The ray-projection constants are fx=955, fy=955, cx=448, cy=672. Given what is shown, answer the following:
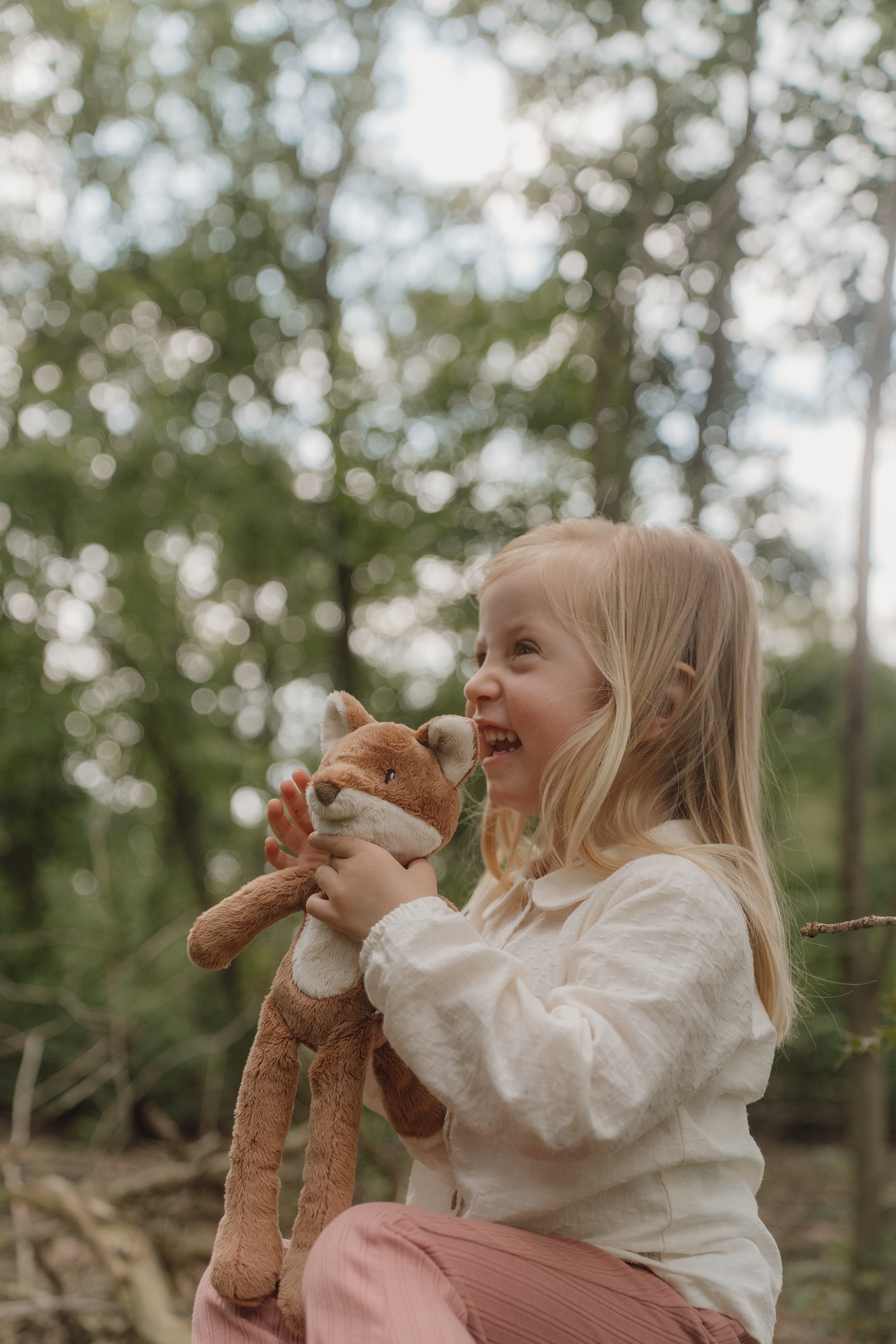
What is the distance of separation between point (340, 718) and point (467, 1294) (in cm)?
73

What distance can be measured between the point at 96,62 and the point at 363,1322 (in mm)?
7821

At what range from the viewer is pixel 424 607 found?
6.50 m

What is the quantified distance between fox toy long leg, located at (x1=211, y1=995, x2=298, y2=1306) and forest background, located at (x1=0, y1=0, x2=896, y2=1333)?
398 cm

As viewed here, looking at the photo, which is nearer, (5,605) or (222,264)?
(5,605)

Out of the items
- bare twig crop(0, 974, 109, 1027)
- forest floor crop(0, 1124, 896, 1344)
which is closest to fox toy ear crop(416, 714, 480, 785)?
forest floor crop(0, 1124, 896, 1344)

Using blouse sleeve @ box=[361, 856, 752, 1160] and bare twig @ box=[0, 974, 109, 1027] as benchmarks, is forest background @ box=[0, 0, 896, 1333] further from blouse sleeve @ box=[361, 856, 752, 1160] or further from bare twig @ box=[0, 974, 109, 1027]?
blouse sleeve @ box=[361, 856, 752, 1160]

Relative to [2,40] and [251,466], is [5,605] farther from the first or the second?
[2,40]

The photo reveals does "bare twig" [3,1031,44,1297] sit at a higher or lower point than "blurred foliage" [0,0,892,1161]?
lower

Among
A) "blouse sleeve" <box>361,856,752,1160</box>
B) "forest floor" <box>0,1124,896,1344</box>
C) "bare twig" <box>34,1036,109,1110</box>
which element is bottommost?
"bare twig" <box>34,1036,109,1110</box>

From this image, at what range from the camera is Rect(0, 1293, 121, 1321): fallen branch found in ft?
8.20

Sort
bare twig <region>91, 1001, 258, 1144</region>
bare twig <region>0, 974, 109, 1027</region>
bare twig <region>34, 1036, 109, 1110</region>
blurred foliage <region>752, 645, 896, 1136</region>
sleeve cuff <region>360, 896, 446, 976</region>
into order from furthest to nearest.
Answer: bare twig <region>34, 1036, 109, 1110</region>, blurred foliage <region>752, 645, 896, 1136</region>, bare twig <region>91, 1001, 258, 1144</region>, bare twig <region>0, 974, 109, 1027</region>, sleeve cuff <region>360, 896, 446, 976</region>

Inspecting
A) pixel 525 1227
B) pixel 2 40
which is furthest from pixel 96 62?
pixel 525 1227

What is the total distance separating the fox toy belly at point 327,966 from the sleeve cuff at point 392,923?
74 millimetres

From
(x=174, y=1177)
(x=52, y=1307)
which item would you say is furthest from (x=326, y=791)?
(x=174, y=1177)
